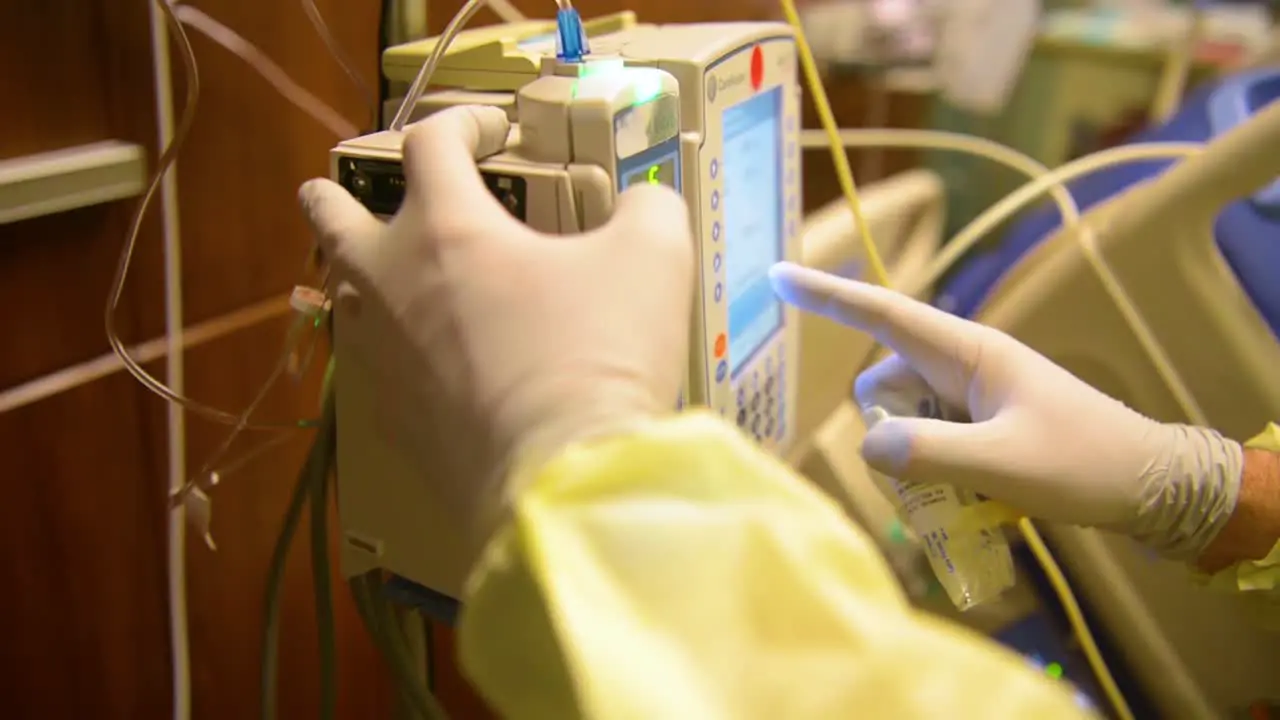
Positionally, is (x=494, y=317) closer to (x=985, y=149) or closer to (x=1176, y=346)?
(x=1176, y=346)

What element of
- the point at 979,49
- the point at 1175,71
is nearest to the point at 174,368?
the point at 979,49

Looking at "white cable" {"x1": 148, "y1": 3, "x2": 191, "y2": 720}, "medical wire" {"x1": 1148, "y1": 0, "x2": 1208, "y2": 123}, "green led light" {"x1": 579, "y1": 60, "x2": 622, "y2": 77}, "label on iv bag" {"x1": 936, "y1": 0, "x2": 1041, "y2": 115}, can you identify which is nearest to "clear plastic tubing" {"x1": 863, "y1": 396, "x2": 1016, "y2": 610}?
"green led light" {"x1": 579, "y1": 60, "x2": 622, "y2": 77}

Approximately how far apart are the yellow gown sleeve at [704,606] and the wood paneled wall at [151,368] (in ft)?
1.54

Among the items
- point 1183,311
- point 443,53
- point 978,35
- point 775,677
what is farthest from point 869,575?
point 978,35

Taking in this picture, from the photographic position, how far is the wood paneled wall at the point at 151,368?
2.16 ft

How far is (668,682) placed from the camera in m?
0.35

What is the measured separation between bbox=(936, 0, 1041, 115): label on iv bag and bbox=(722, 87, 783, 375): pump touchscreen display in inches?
44.9

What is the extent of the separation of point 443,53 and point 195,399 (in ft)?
1.21

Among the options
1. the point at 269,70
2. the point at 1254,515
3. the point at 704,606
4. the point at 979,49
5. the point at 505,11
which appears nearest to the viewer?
the point at 704,606

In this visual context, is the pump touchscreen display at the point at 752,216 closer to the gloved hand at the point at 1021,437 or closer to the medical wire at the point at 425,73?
the gloved hand at the point at 1021,437

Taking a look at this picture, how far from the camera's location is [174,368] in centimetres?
76

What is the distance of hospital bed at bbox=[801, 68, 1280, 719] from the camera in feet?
2.66

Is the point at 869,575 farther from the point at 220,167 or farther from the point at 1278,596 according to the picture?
the point at 220,167

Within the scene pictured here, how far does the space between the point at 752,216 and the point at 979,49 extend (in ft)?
4.07
